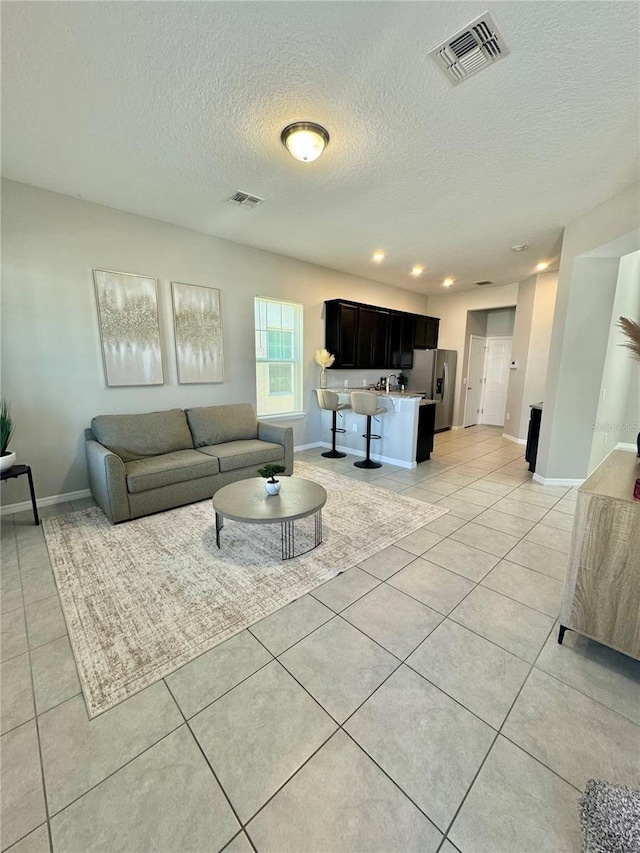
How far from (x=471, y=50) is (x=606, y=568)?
2.62m

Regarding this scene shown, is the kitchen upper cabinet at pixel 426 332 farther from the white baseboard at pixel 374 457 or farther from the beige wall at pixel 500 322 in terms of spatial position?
the white baseboard at pixel 374 457

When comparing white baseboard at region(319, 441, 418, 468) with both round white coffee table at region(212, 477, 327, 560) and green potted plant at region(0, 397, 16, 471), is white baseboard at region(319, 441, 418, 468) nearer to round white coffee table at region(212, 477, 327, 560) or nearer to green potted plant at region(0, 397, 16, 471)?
round white coffee table at region(212, 477, 327, 560)

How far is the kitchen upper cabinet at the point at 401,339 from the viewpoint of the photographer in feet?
21.1

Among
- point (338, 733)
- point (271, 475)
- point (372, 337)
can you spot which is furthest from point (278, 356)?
point (338, 733)

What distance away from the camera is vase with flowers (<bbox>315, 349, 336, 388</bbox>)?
5.52 metres

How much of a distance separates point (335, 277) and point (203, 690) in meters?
5.72

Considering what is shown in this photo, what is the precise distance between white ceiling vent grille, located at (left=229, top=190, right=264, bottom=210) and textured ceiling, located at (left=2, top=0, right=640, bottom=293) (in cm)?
10

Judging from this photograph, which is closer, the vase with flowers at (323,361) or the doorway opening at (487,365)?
the vase with flowers at (323,361)

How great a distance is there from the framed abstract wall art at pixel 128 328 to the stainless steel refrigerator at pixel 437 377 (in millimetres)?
4863

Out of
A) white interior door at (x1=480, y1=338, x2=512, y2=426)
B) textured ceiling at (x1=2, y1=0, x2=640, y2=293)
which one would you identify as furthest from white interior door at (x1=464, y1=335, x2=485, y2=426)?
textured ceiling at (x1=2, y1=0, x2=640, y2=293)

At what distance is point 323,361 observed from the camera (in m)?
5.54

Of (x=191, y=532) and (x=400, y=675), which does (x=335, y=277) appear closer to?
(x=191, y=532)

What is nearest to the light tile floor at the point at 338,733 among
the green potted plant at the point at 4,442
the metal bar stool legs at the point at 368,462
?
the green potted plant at the point at 4,442

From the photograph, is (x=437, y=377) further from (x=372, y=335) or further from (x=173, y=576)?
(x=173, y=576)
